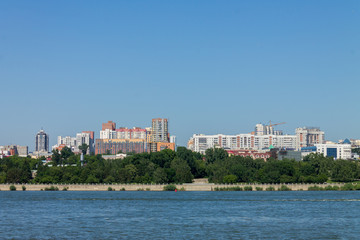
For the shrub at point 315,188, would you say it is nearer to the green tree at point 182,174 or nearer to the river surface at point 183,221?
the green tree at point 182,174

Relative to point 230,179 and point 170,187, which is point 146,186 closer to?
point 170,187

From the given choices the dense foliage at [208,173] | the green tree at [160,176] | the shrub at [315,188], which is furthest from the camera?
the dense foliage at [208,173]

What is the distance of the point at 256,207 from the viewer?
64.7 meters

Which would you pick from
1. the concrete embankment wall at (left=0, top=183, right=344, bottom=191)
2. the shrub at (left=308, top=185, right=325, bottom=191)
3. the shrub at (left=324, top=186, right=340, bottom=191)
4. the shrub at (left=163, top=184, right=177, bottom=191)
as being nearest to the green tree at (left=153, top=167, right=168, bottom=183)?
the concrete embankment wall at (left=0, top=183, right=344, bottom=191)

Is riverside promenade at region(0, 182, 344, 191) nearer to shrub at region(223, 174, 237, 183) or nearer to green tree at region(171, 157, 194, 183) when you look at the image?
shrub at region(223, 174, 237, 183)

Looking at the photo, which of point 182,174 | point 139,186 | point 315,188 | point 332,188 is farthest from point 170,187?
point 332,188

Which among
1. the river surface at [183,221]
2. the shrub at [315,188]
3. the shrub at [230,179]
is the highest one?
the shrub at [230,179]

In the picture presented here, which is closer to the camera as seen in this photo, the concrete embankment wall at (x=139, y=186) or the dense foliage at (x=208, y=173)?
the concrete embankment wall at (x=139, y=186)

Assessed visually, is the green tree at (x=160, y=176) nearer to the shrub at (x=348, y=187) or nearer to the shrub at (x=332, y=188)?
Result: the shrub at (x=332, y=188)

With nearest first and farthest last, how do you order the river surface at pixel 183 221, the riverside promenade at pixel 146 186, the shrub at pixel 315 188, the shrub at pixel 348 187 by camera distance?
the river surface at pixel 183 221
the shrub at pixel 348 187
the shrub at pixel 315 188
the riverside promenade at pixel 146 186

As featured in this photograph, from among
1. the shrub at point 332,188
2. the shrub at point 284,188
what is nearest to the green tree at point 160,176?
the shrub at point 284,188

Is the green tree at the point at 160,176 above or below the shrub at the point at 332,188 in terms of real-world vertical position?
above

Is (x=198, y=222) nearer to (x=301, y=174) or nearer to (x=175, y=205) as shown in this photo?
(x=175, y=205)

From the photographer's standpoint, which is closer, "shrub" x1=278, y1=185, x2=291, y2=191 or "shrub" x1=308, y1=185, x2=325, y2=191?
"shrub" x1=308, y1=185, x2=325, y2=191
